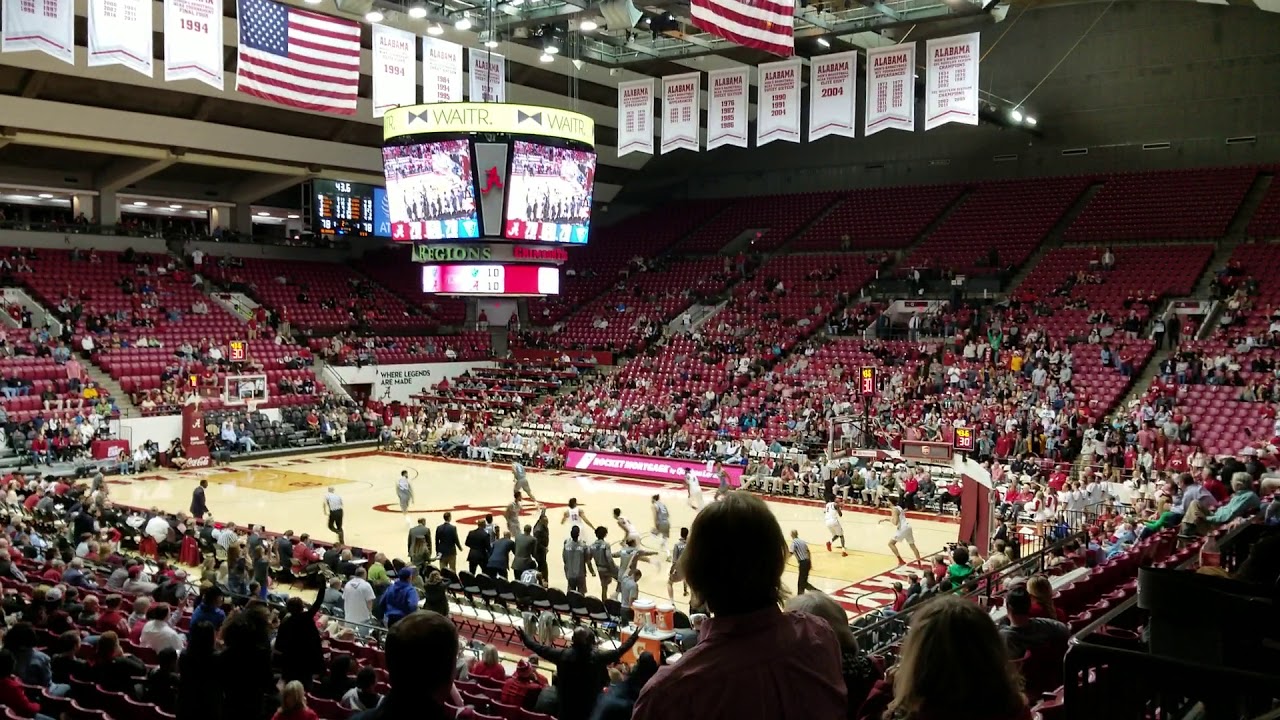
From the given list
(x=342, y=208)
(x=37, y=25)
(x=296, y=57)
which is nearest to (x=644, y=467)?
(x=296, y=57)

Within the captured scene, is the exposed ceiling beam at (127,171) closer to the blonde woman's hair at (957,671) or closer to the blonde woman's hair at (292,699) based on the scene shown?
the blonde woman's hair at (292,699)

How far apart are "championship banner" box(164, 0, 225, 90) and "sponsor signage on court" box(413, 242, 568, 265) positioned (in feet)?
18.9

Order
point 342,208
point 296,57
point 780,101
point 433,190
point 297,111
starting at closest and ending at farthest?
point 296,57
point 433,190
point 780,101
point 297,111
point 342,208

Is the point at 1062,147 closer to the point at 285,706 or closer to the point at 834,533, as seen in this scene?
the point at 834,533

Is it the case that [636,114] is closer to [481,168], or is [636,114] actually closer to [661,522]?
[481,168]

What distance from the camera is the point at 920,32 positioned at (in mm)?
29938

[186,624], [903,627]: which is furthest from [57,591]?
[903,627]

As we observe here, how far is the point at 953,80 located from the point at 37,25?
1657cm

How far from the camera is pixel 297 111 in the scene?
3622 cm

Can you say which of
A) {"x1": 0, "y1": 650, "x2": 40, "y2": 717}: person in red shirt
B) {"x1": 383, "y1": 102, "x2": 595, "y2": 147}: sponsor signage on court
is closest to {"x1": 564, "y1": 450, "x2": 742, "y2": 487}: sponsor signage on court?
{"x1": 383, "y1": 102, "x2": 595, "y2": 147}: sponsor signage on court

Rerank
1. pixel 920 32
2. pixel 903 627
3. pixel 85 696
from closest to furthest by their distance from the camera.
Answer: pixel 85 696 → pixel 903 627 → pixel 920 32

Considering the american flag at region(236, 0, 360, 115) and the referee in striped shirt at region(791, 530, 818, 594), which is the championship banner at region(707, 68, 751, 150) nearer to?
the american flag at region(236, 0, 360, 115)

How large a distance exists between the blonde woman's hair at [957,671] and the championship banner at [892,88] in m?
21.3

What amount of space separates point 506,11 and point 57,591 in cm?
1731
